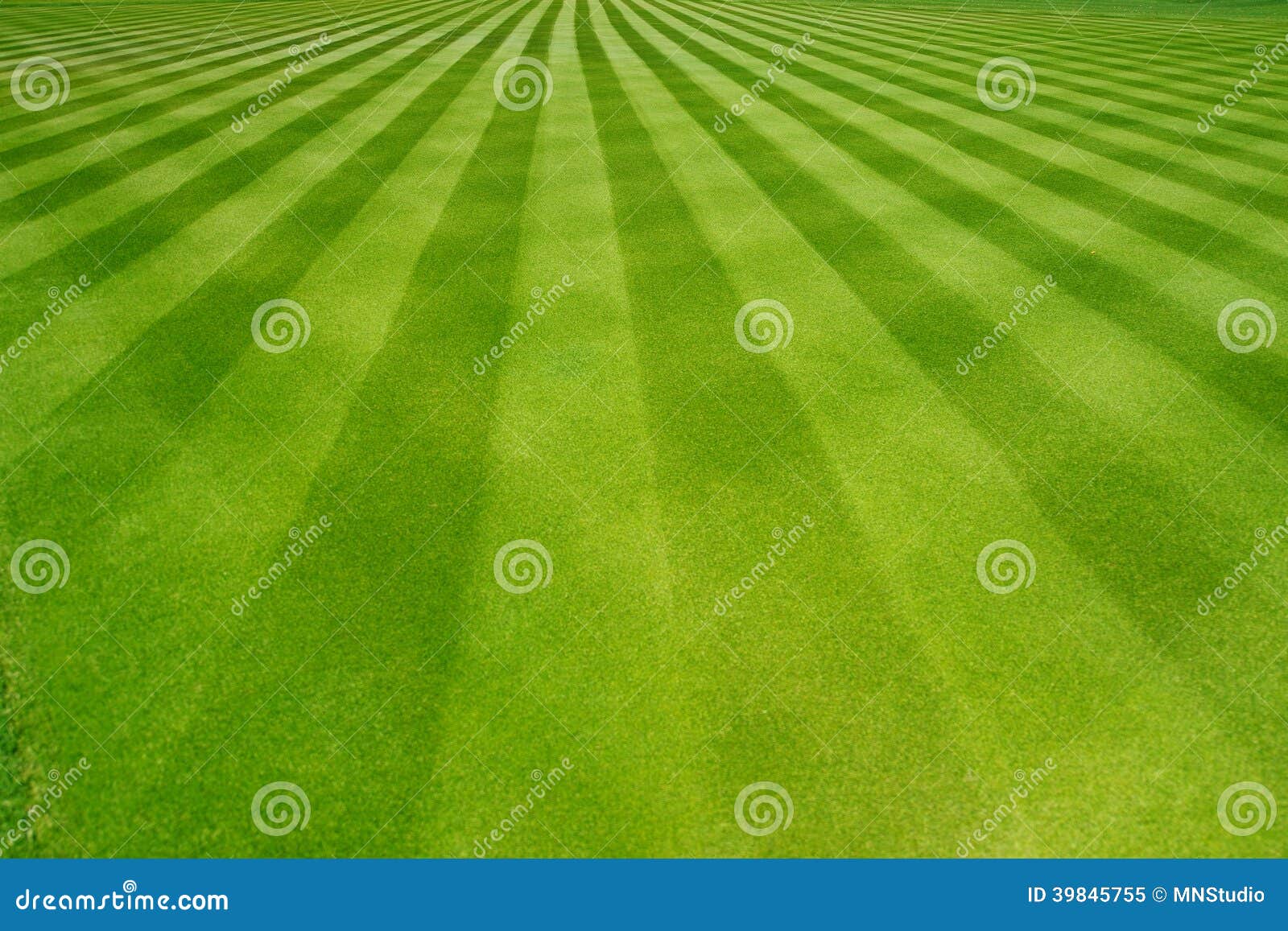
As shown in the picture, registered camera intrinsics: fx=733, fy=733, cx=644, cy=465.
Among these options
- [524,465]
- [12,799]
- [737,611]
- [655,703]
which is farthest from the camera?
[524,465]

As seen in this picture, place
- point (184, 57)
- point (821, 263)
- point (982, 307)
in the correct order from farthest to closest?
point (184, 57) < point (821, 263) < point (982, 307)

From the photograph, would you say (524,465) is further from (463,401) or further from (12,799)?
(12,799)

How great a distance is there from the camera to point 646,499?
593cm

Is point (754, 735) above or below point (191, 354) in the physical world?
above

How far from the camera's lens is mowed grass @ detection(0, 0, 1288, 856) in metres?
4.25

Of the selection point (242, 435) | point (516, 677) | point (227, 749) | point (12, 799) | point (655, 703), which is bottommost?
point (12, 799)

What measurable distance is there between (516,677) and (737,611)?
1572 mm

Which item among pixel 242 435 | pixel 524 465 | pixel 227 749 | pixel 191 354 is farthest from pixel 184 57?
pixel 227 749

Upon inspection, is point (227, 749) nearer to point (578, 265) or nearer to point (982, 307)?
point (578, 265)

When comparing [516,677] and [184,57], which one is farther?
[184,57]

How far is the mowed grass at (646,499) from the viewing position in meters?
4.25

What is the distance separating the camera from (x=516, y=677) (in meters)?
4.75

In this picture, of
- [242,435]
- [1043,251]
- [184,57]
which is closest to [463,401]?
[242,435]

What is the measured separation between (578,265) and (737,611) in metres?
5.40
